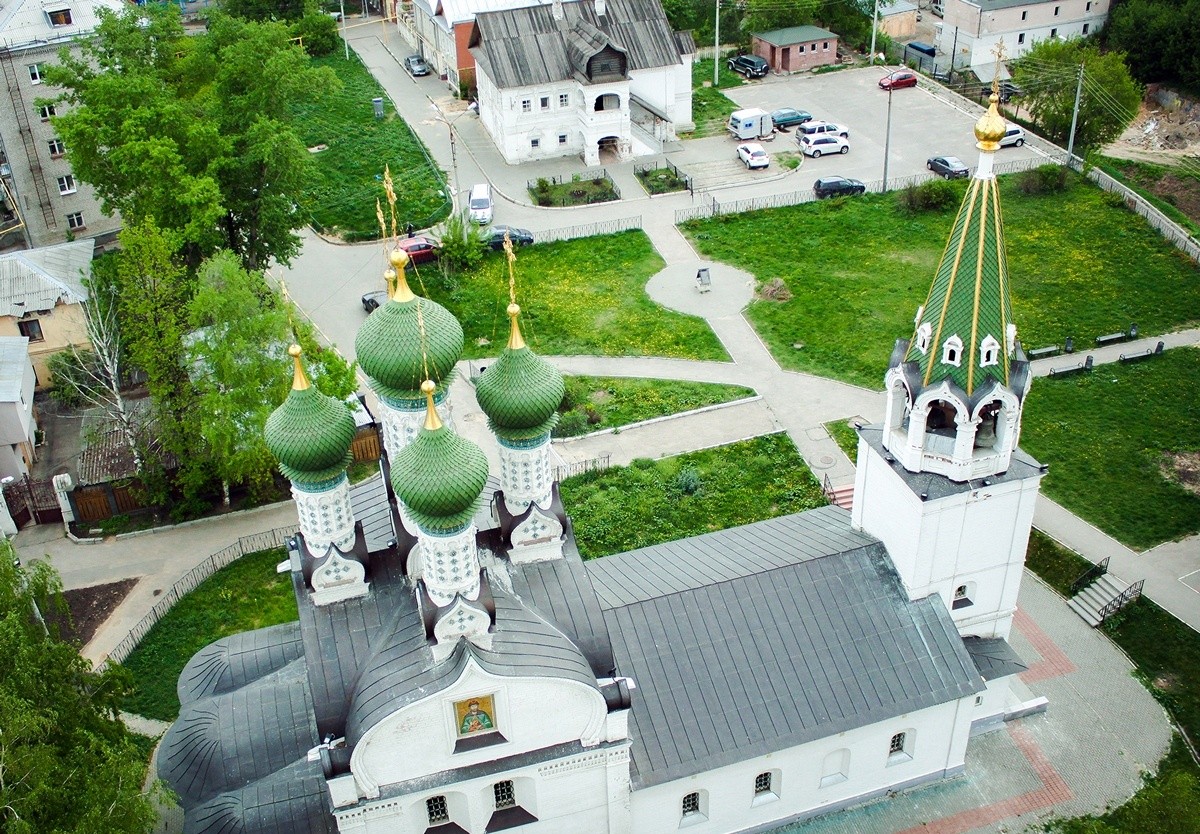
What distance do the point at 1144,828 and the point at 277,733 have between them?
17758 millimetres

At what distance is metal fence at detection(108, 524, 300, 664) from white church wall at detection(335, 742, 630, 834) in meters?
12.7

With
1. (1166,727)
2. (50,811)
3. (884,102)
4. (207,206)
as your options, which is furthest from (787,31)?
(50,811)

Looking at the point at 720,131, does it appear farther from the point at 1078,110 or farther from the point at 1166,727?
the point at 1166,727

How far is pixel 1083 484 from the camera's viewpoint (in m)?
39.8

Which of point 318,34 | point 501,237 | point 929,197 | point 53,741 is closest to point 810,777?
point 53,741

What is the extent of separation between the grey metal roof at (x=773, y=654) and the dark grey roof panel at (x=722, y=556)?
3.0 inches

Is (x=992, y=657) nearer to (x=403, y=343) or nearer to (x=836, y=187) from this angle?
(x=403, y=343)

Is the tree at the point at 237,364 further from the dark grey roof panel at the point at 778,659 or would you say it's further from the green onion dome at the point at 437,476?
the green onion dome at the point at 437,476

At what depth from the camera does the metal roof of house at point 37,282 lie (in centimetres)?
4419

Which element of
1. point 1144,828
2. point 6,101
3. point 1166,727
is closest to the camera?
point 1144,828

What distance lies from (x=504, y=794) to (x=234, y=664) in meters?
7.92

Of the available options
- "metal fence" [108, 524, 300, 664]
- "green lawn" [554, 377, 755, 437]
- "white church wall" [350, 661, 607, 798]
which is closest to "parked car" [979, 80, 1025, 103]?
"green lawn" [554, 377, 755, 437]

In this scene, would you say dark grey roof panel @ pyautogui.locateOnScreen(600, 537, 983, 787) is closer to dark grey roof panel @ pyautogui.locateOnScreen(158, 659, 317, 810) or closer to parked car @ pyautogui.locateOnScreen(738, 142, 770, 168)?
dark grey roof panel @ pyautogui.locateOnScreen(158, 659, 317, 810)

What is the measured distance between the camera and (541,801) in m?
25.5
